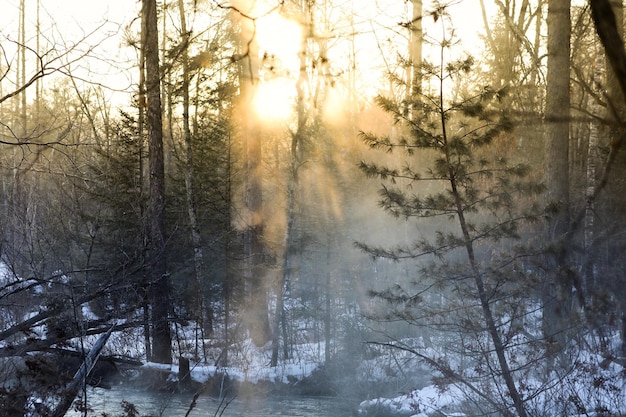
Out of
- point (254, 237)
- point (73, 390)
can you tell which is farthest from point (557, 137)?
point (254, 237)

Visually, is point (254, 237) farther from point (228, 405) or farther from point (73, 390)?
point (73, 390)

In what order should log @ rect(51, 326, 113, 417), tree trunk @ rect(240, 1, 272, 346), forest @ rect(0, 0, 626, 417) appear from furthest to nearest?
tree trunk @ rect(240, 1, 272, 346) < forest @ rect(0, 0, 626, 417) < log @ rect(51, 326, 113, 417)

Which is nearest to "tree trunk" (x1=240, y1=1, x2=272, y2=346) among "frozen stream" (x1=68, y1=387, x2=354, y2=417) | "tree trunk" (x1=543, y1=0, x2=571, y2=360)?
"frozen stream" (x1=68, y1=387, x2=354, y2=417)

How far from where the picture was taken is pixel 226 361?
1758cm

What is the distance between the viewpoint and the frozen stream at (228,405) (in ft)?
46.2

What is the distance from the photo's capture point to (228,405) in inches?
543

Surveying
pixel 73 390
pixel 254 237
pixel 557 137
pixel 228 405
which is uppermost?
pixel 557 137

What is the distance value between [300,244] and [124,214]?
539 centimetres

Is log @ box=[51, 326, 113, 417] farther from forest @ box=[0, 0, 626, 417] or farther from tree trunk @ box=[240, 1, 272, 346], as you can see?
tree trunk @ box=[240, 1, 272, 346]

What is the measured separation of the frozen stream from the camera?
14094 mm

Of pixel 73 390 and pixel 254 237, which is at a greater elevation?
pixel 254 237

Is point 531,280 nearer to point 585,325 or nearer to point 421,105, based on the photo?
point 585,325

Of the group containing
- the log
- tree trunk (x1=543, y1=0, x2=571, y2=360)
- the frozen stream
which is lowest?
the frozen stream

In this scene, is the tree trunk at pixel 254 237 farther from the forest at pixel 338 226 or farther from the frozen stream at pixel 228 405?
the frozen stream at pixel 228 405
